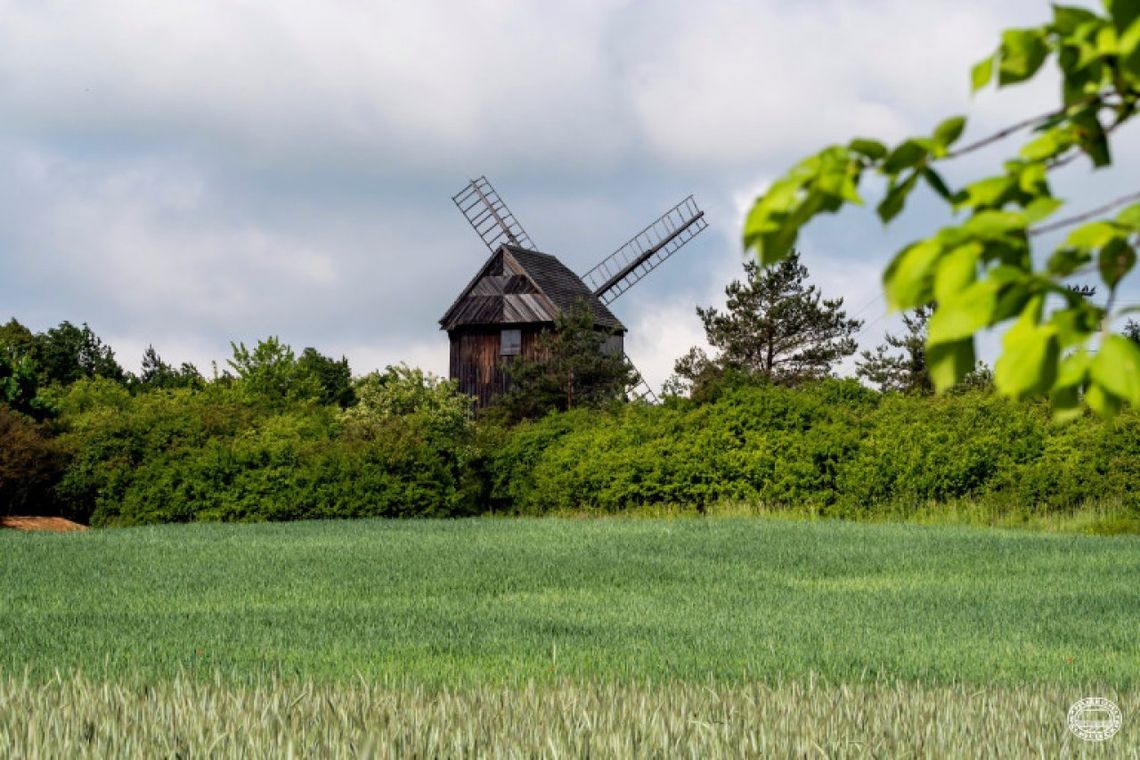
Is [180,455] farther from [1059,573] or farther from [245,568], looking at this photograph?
[1059,573]

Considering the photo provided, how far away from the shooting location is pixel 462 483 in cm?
A: 2373

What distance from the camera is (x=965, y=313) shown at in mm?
1646

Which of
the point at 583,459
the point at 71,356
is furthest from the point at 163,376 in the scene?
the point at 583,459

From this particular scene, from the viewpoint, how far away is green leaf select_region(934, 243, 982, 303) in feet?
5.46

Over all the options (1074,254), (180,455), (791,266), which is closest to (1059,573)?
(1074,254)

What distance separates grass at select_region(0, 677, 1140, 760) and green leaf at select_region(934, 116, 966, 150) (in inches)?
120

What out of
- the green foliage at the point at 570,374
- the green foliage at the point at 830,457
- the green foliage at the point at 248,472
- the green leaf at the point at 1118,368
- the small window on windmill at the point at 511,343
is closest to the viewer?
the green leaf at the point at 1118,368

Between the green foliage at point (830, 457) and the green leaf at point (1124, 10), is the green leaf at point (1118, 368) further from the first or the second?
the green foliage at point (830, 457)

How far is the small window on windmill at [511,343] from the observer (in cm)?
4022

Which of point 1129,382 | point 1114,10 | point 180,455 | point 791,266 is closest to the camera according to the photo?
point 1129,382

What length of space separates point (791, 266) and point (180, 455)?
2334 centimetres

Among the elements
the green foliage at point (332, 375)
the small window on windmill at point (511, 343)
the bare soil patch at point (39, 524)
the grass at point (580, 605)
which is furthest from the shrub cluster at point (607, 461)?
the green foliage at point (332, 375)

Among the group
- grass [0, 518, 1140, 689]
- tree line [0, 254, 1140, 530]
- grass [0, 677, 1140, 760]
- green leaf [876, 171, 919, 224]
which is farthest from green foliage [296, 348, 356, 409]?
green leaf [876, 171, 919, 224]

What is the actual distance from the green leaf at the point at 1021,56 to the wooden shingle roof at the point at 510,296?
37136 millimetres
